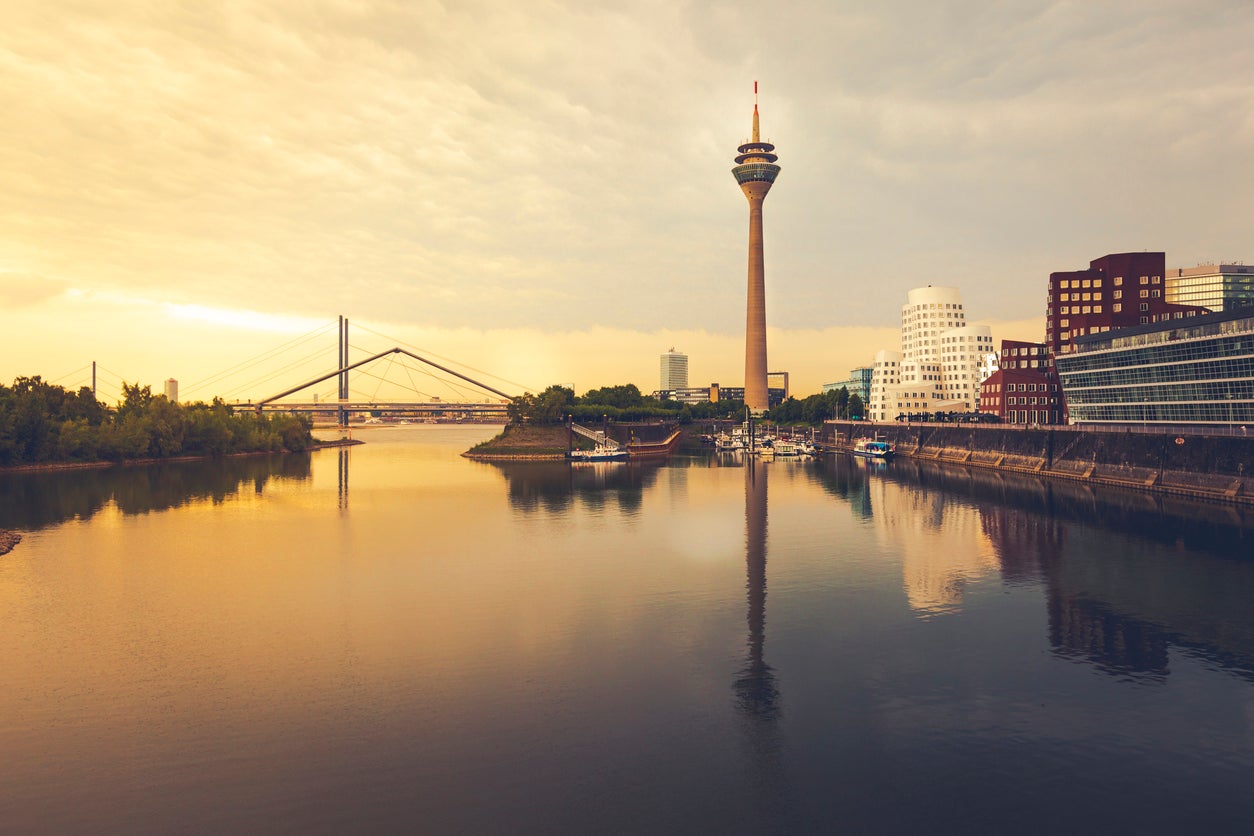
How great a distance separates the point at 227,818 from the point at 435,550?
1279 inches

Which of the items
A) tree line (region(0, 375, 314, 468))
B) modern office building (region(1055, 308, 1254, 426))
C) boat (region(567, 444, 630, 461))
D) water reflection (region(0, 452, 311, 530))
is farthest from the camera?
boat (region(567, 444, 630, 461))

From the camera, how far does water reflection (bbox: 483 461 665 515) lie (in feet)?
245

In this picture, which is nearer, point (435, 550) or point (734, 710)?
point (734, 710)

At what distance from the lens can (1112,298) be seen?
131 metres

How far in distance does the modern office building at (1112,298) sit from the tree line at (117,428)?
15474cm

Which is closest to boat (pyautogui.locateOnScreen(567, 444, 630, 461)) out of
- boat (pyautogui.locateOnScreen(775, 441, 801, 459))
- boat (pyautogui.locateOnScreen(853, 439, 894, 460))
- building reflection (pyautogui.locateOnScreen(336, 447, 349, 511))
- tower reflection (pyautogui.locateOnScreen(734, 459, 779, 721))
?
boat (pyautogui.locateOnScreen(775, 441, 801, 459))

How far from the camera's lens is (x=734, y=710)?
75.6ft

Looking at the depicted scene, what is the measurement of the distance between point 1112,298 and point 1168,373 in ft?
169

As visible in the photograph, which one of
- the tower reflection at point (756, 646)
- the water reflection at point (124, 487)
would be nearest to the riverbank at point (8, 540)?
the water reflection at point (124, 487)

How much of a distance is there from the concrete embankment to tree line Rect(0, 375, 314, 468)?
432 ft

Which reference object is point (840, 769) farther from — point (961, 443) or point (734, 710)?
point (961, 443)

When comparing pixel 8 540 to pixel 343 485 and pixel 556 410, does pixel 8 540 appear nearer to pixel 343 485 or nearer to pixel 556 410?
pixel 343 485

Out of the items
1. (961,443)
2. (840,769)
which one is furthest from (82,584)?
(961,443)

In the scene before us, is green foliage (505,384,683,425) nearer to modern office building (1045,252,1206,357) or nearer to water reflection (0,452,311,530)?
water reflection (0,452,311,530)
